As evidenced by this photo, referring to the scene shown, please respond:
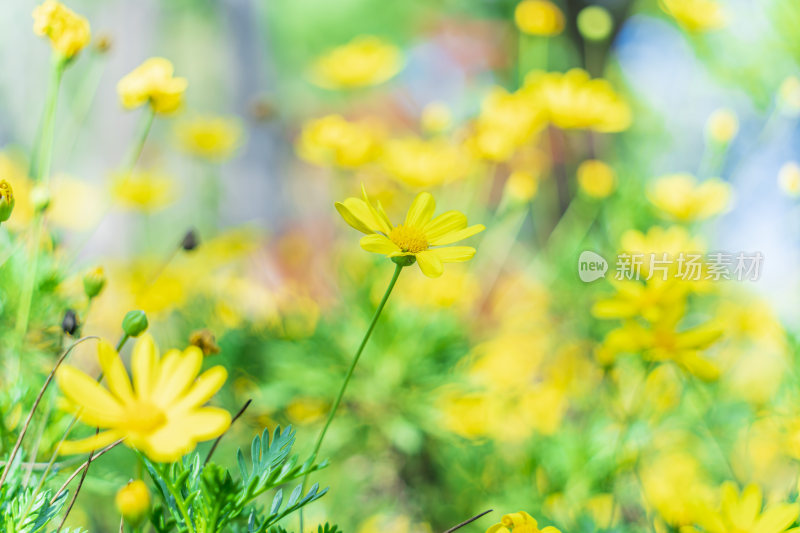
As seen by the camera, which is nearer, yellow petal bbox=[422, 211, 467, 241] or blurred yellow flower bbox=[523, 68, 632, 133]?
yellow petal bbox=[422, 211, 467, 241]

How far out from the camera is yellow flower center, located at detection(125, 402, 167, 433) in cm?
26

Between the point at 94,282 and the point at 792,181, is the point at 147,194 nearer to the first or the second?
the point at 94,282

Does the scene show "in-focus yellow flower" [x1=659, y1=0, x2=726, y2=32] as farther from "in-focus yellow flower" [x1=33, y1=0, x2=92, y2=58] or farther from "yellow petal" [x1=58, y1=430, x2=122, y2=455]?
"yellow petal" [x1=58, y1=430, x2=122, y2=455]

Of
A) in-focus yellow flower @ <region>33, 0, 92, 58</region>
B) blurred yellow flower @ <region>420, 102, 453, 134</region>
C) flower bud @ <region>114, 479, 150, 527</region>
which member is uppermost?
in-focus yellow flower @ <region>33, 0, 92, 58</region>

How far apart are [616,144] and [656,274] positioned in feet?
3.38

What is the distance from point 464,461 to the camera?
72 centimetres

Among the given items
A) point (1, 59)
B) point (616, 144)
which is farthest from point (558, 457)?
point (1, 59)

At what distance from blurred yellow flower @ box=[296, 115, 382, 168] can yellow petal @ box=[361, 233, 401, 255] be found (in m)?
0.46

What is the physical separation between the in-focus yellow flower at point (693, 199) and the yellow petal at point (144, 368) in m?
0.64

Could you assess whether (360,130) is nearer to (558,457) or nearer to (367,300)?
(367,300)

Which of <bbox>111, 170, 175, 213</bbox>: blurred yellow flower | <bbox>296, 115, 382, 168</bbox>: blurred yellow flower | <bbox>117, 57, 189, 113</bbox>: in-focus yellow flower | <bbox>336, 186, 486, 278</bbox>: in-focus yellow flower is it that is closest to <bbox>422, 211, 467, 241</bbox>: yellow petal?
<bbox>336, 186, 486, 278</bbox>: in-focus yellow flower

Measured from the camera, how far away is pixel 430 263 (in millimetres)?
345

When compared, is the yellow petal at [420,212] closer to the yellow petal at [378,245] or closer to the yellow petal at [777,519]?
the yellow petal at [378,245]
